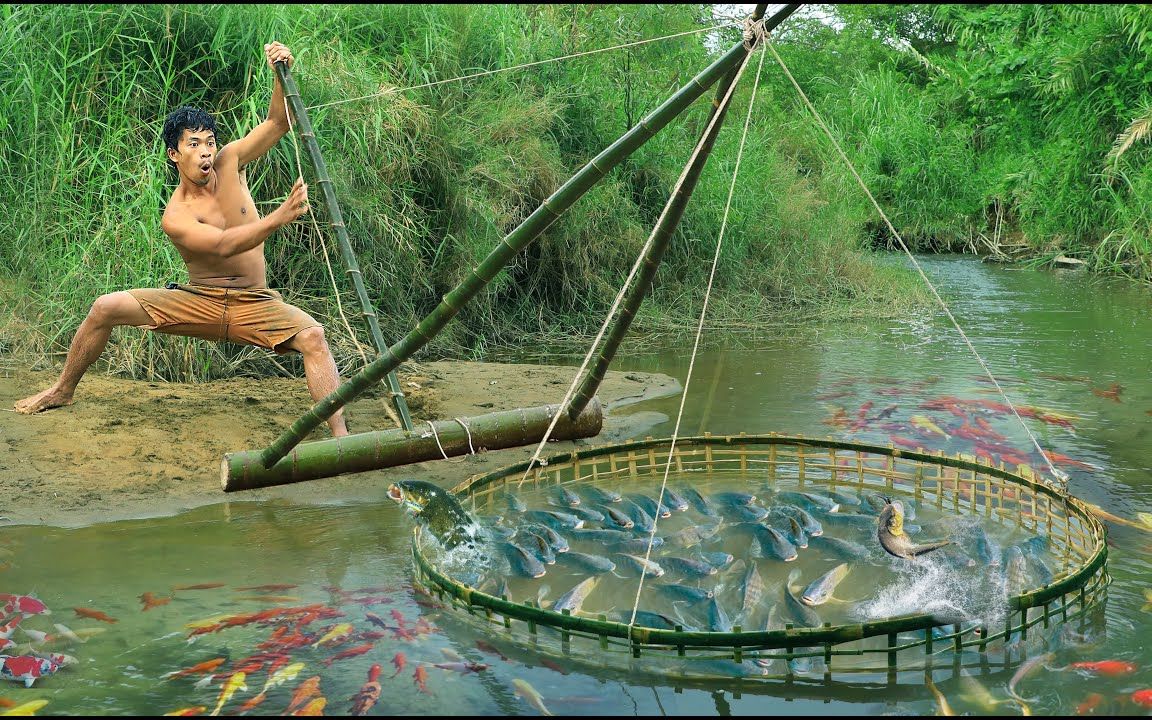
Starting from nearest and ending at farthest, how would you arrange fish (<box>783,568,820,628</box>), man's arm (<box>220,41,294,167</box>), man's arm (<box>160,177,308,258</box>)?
fish (<box>783,568,820,628</box>) → man's arm (<box>160,177,308,258</box>) → man's arm (<box>220,41,294,167</box>)

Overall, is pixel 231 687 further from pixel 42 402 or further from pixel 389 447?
pixel 42 402

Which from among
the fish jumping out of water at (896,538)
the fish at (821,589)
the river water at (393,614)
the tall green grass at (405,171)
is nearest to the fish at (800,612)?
the fish at (821,589)

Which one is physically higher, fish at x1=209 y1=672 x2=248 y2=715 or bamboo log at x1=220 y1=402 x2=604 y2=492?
bamboo log at x1=220 y1=402 x2=604 y2=492

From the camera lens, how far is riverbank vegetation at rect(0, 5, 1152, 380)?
661 centimetres

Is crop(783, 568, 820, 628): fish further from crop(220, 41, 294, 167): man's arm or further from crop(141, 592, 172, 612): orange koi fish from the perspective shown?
crop(220, 41, 294, 167): man's arm

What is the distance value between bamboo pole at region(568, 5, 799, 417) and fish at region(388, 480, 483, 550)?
1225 millimetres

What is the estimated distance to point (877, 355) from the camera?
820 centimetres

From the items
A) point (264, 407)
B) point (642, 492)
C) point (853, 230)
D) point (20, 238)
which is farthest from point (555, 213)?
point (853, 230)

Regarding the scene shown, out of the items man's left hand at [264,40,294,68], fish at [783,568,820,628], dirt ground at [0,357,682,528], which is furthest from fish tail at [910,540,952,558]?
man's left hand at [264,40,294,68]

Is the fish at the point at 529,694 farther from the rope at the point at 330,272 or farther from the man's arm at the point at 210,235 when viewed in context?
the man's arm at the point at 210,235

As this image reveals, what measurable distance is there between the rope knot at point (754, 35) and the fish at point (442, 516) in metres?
2.00

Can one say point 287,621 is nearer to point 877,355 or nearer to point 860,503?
Answer: point 860,503

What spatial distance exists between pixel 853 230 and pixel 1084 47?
12.6 feet

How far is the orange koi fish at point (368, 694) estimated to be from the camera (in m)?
2.90
